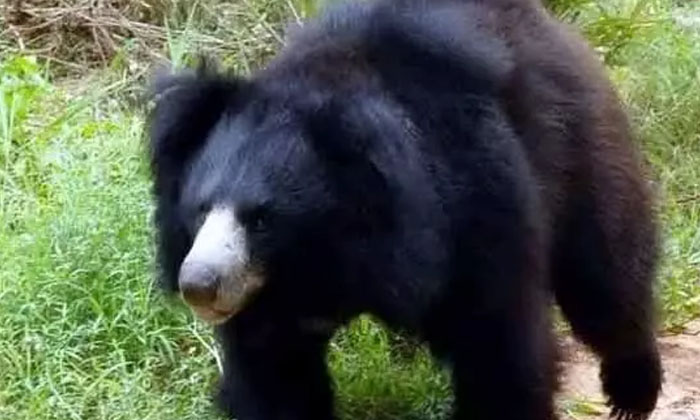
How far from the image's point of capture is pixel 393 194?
3.06m

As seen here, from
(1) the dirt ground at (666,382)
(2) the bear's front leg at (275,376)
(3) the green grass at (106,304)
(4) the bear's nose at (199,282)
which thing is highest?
(4) the bear's nose at (199,282)

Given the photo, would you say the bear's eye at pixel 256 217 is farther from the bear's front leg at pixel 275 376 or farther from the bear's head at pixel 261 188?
the bear's front leg at pixel 275 376

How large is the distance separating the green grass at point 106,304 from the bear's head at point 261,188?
637 mm

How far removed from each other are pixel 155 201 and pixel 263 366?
1.27ft

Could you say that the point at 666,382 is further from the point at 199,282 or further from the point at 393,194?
the point at 199,282

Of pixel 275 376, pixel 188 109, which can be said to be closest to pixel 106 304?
pixel 275 376

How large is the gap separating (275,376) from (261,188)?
561 mm

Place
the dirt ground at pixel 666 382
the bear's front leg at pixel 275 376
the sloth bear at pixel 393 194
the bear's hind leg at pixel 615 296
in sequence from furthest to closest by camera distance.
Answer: the dirt ground at pixel 666 382 → the bear's hind leg at pixel 615 296 → the bear's front leg at pixel 275 376 → the sloth bear at pixel 393 194

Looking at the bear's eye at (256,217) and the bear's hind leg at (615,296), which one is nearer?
the bear's eye at (256,217)

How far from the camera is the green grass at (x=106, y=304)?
4.03m

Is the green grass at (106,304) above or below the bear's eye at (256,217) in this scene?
below

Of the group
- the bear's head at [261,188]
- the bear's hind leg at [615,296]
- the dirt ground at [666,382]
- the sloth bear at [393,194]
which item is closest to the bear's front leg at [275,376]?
the sloth bear at [393,194]

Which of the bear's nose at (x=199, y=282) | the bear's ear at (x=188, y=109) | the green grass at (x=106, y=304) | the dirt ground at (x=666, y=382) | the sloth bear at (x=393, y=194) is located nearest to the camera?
the bear's nose at (x=199, y=282)

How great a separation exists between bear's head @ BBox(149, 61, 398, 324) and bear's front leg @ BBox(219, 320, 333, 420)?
214 millimetres
